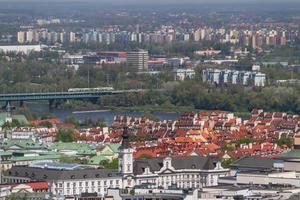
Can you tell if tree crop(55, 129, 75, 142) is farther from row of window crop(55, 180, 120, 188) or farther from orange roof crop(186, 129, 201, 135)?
row of window crop(55, 180, 120, 188)

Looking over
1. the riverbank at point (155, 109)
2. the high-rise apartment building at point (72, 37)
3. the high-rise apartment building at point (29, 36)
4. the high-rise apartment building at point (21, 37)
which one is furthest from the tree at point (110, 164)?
the high-rise apartment building at point (29, 36)

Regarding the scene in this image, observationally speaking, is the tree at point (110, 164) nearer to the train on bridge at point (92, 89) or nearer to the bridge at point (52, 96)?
the bridge at point (52, 96)

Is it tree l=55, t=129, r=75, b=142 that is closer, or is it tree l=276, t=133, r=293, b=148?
tree l=276, t=133, r=293, b=148

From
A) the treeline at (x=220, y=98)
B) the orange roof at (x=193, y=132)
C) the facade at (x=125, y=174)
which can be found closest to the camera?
the facade at (x=125, y=174)

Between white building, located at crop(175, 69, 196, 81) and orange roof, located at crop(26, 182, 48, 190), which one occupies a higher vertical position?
orange roof, located at crop(26, 182, 48, 190)

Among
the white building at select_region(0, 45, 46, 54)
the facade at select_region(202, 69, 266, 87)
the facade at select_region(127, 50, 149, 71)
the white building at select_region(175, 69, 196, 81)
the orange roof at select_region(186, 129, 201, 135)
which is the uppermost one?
the orange roof at select_region(186, 129, 201, 135)

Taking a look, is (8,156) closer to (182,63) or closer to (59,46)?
(182,63)

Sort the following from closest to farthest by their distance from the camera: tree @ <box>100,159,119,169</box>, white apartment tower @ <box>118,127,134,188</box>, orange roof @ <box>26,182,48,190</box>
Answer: orange roof @ <box>26,182,48,190</box> < white apartment tower @ <box>118,127,134,188</box> < tree @ <box>100,159,119,169</box>

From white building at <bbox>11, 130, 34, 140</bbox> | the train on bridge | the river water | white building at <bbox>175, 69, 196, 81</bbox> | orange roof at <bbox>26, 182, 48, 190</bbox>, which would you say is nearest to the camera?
orange roof at <bbox>26, 182, 48, 190</bbox>

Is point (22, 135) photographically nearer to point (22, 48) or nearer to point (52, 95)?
point (52, 95)

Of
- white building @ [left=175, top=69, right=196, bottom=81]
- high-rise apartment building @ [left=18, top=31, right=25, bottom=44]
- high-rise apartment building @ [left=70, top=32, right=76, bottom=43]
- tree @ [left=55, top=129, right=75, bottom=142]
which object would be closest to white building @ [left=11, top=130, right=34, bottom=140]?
tree @ [left=55, top=129, right=75, bottom=142]
